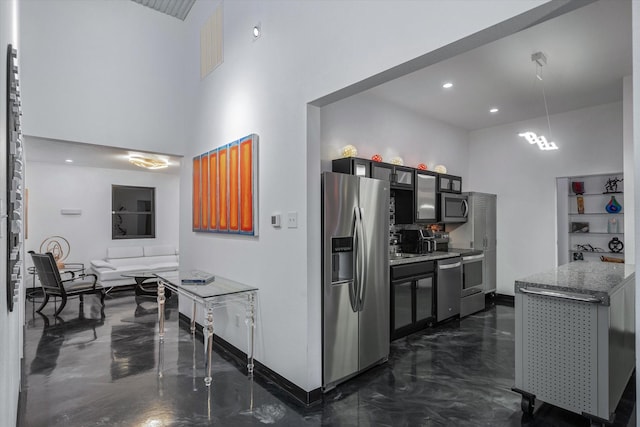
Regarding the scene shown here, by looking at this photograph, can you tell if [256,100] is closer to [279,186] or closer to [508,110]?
[279,186]

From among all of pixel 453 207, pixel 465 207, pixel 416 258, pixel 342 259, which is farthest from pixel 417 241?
pixel 342 259

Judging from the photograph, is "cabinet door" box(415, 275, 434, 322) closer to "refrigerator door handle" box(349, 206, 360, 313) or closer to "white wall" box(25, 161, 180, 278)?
"refrigerator door handle" box(349, 206, 360, 313)

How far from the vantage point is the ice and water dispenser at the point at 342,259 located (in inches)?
117

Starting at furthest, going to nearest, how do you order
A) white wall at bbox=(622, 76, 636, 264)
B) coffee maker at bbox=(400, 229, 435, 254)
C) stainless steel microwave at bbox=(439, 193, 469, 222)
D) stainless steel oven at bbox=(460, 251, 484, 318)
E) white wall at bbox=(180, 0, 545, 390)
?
1. stainless steel microwave at bbox=(439, 193, 469, 222)
2. stainless steel oven at bbox=(460, 251, 484, 318)
3. coffee maker at bbox=(400, 229, 435, 254)
4. white wall at bbox=(622, 76, 636, 264)
5. white wall at bbox=(180, 0, 545, 390)

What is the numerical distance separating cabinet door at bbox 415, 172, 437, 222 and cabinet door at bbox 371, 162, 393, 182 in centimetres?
67

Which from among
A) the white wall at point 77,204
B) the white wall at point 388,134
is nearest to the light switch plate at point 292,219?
the white wall at point 388,134

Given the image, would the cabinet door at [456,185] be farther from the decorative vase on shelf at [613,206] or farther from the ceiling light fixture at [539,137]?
the decorative vase on shelf at [613,206]

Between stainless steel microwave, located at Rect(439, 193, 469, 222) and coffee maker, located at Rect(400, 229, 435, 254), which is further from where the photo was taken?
stainless steel microwave, located at Rect(439, 193, 469, 222)

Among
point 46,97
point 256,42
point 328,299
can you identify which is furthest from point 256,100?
point 46,97

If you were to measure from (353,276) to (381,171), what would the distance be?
1.79 m

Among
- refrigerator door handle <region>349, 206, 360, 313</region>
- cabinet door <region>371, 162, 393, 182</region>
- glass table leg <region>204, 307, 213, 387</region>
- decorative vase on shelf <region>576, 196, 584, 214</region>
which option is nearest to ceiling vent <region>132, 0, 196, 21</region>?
cabinet door <region>371, 162, 393, 182</region>

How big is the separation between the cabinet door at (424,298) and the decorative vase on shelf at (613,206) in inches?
132

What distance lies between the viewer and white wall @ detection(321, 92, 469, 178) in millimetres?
4289

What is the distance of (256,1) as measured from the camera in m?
3.33
